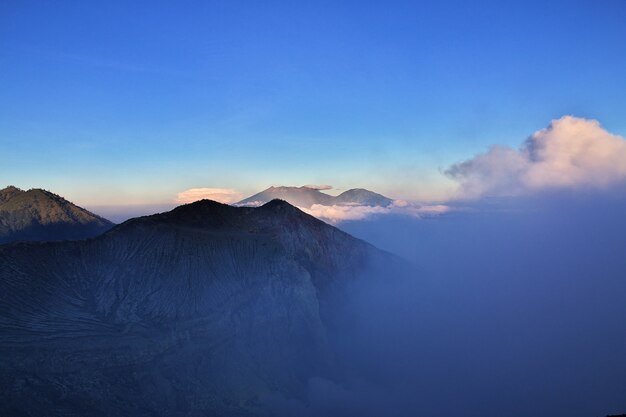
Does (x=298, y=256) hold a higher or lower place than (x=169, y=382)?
higher

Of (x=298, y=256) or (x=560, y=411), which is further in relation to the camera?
(x=298, y=256)

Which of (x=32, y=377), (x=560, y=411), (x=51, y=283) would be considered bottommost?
(x=560, y=411)

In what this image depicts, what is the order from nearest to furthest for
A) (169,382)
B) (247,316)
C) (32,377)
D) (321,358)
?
(32,377)
(169,382)
(247,316)
(321,358)

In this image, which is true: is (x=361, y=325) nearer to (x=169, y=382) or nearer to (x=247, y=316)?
(x=247, y=316)

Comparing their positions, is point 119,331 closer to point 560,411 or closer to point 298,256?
point 298,256

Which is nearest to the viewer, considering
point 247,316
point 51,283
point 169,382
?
point 169,382

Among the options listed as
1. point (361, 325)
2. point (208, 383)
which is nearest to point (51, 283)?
point (208, 383)
